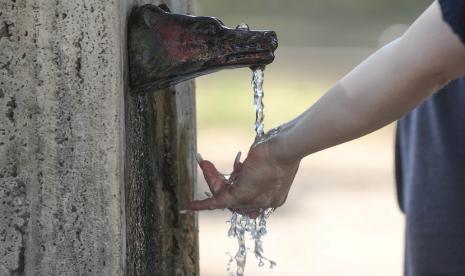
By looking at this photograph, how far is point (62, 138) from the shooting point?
178cm

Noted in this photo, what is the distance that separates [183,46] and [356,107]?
0.34 m

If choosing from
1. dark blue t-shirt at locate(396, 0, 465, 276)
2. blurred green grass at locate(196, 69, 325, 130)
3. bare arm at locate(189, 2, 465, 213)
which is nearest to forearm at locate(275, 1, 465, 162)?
bare arm at locate(189, 2, 465, 213)

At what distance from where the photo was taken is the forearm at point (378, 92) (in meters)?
1.71

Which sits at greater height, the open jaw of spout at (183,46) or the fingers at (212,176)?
the open jaw of spout at (183,46)

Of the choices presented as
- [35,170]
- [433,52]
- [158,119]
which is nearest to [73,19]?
[35,170]

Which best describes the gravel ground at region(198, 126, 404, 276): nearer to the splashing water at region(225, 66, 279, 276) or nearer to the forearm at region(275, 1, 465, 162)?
the splashing water at region(225, 66, 279, 276)

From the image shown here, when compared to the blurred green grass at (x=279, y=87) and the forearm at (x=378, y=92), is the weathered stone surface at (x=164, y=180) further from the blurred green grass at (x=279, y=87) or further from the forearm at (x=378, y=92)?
the blurred green grass at (x=279, y=87)

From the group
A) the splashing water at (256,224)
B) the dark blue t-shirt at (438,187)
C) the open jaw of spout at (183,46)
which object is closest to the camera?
the open jaw of spout at (183,46)

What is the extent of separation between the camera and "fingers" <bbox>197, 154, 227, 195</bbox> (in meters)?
2.10

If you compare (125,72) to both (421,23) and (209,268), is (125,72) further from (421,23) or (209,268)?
(209,268)

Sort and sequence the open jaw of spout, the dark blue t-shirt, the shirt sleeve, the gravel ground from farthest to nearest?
the gravel ground, the dark blue t-shirt, the open jaw of spout, the shirt sleeve

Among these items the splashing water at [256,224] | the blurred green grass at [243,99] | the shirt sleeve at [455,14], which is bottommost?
the splashing water at [256,224]

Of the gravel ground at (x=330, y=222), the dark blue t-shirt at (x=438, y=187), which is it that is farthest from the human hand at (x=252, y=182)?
the gravel ground at (x=330, y=222)

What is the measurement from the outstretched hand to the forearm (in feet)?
0.21
